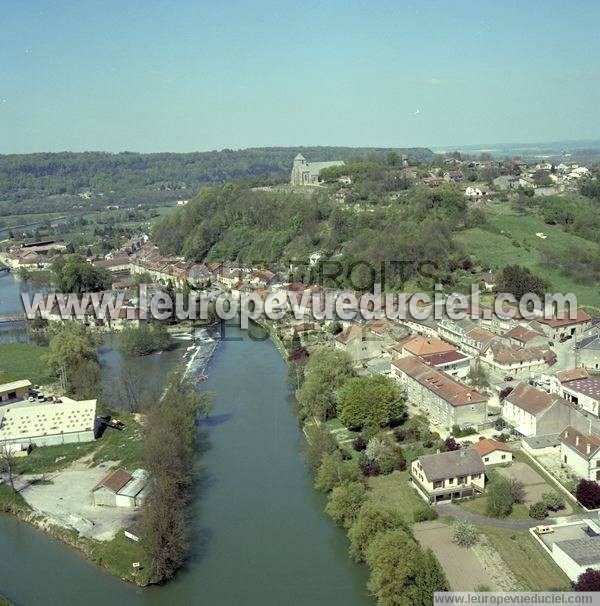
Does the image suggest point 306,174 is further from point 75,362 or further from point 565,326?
point 75,362

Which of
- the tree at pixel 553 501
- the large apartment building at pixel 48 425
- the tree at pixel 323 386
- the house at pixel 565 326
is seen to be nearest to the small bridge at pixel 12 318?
the large apartment building at pixel 48 425

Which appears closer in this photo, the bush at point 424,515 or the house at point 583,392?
the bush at point 424,515

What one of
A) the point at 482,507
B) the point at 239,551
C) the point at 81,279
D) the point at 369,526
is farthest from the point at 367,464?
the point at 81,279

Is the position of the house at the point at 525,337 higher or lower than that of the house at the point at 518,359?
higher

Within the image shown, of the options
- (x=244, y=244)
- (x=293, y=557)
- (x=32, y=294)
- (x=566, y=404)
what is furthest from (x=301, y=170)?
(x=293, y=557)

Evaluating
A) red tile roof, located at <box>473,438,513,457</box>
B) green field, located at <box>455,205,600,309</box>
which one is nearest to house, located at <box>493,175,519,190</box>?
green field, located at <box>455,205,600,309</box>

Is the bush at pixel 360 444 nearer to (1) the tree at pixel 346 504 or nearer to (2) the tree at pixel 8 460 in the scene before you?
(1) the tree at pixel 346 504
